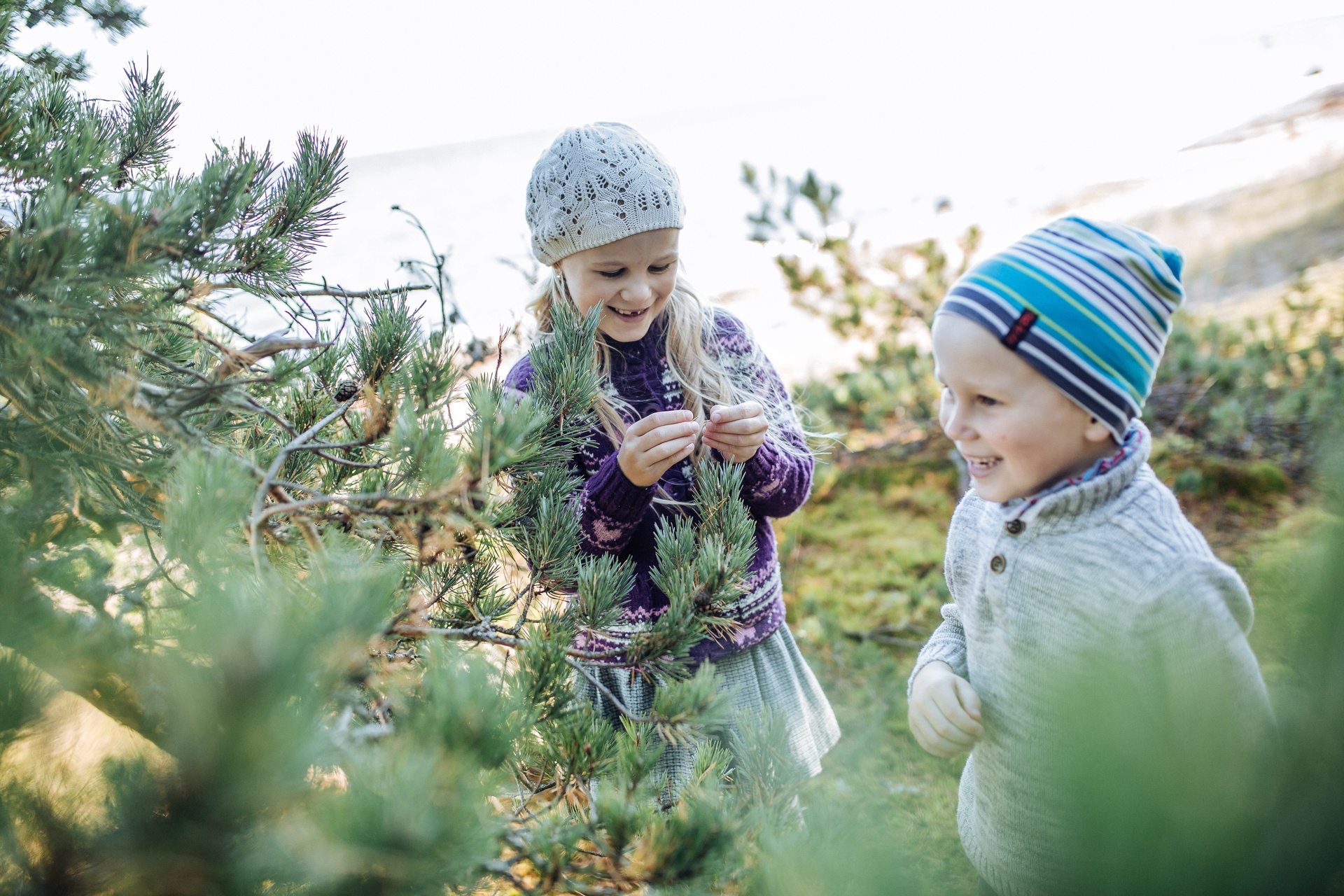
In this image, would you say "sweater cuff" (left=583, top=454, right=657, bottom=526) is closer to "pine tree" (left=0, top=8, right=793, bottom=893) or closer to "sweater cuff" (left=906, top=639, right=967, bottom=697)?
"pine tree" (left=0, top=8, right=793, bottom=893)

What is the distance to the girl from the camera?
57.9 inches

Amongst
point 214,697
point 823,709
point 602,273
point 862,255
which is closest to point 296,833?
point 214,697

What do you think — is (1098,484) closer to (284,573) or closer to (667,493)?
A: (667,493)


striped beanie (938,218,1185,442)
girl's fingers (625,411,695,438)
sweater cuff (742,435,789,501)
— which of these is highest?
striped beanie (938,218,1185,442)

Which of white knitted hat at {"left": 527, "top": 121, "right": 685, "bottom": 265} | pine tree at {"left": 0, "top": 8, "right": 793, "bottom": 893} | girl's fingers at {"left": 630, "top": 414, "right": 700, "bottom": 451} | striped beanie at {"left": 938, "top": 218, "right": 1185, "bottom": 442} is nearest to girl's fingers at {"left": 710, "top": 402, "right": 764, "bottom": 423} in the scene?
girl's fingers at {"left": 630, "top": 414, "right": 700, "bottom": 451}

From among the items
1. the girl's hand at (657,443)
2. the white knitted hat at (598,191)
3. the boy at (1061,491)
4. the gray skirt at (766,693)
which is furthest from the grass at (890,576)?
the white knitted hat at (598,191)

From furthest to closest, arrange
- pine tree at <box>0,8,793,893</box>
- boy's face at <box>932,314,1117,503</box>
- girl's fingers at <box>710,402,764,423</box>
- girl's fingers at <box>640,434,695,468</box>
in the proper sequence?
girl's fingers at <box>710,402,764,423</box>
girl's fingers at <box>640,434,695,468</box>
boy's face at <box>932,314,1117,503</box>
pine tree at <box>0,8,793,893</box>

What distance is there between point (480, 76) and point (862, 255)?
5267 centimetres

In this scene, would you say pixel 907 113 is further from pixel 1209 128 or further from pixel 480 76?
pixel 480 76

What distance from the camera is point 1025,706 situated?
1062mm

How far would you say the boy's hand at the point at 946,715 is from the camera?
1081mm

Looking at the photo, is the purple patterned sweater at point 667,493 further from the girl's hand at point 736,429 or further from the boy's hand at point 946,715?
the boy's hand at point 946,715

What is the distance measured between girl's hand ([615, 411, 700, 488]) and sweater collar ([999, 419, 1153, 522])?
1.92 ft

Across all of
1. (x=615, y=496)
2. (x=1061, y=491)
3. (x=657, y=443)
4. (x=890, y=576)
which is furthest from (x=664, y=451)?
(x=890, y=576)
